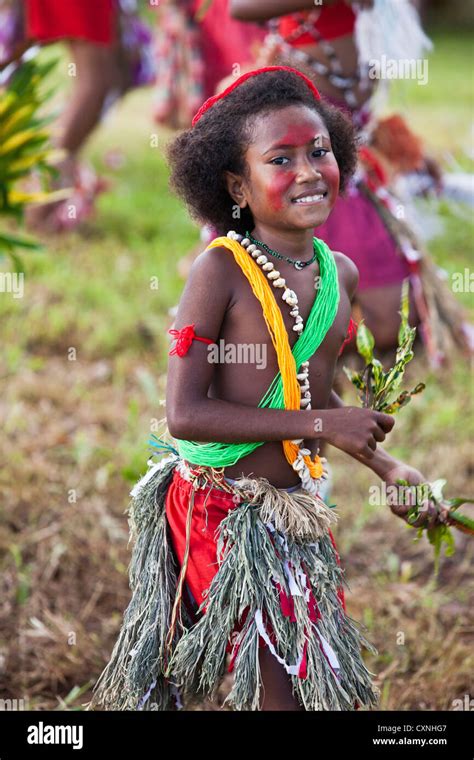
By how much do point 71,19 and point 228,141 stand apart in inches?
137

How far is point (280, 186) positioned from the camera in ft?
6.07

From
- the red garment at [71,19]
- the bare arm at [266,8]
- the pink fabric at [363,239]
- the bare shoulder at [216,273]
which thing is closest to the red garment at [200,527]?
the bare shoulder at [216,273]

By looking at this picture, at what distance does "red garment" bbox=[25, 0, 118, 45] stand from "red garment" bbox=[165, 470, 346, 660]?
3.38 metres

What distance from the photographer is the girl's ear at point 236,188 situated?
A: 76.9 inches

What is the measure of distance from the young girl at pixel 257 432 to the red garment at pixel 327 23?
116 centimetres

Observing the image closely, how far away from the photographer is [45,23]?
5.05 meters

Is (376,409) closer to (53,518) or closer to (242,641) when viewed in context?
(242,641)

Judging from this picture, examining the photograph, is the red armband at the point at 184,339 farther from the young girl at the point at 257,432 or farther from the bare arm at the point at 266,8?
the bare arm at the point at 266,8

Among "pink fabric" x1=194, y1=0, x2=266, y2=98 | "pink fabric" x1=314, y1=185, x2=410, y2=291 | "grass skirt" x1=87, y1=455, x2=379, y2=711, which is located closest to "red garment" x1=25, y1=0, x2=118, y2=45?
"pink fabric" x1=194, y1=0, x2=266, y2=98

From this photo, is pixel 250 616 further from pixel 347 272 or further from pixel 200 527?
pixel 347 272

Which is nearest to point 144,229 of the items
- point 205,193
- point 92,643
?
point 92,643

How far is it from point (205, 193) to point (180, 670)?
2.87 feet

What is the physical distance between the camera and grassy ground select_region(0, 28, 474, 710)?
105 inches
